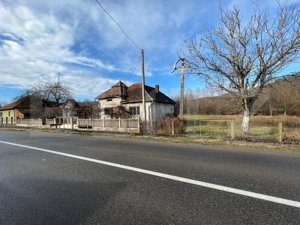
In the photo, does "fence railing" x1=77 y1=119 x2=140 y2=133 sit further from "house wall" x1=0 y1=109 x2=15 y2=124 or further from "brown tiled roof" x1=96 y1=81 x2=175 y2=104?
"house wall" x1=0 y1=109 x2=15 y2=124

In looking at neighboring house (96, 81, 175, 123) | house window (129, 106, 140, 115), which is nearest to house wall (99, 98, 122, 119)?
neighboring house (96, 81, 175, 123)

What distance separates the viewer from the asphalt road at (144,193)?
117 inches

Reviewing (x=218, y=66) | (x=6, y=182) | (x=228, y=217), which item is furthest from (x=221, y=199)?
(x=218, y=66)

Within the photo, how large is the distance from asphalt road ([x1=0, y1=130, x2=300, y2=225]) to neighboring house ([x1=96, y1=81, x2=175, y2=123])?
60.8 feet

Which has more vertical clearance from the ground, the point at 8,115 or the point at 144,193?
the point at 8,115

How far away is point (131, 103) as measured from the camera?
26.4m

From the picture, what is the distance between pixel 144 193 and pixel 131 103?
75.0 ft

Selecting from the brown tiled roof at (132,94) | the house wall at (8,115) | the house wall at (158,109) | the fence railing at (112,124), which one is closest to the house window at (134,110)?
the brown tiled roof at (132,94)

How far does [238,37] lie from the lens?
40.7 ft

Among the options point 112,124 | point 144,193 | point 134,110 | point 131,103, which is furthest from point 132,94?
point 144,193

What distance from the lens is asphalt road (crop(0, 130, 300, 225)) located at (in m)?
2.97

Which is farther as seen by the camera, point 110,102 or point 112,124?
point 110,102

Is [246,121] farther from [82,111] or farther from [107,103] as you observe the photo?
[82,111]

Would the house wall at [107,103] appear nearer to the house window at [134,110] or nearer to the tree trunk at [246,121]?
the house window at [134,110]
